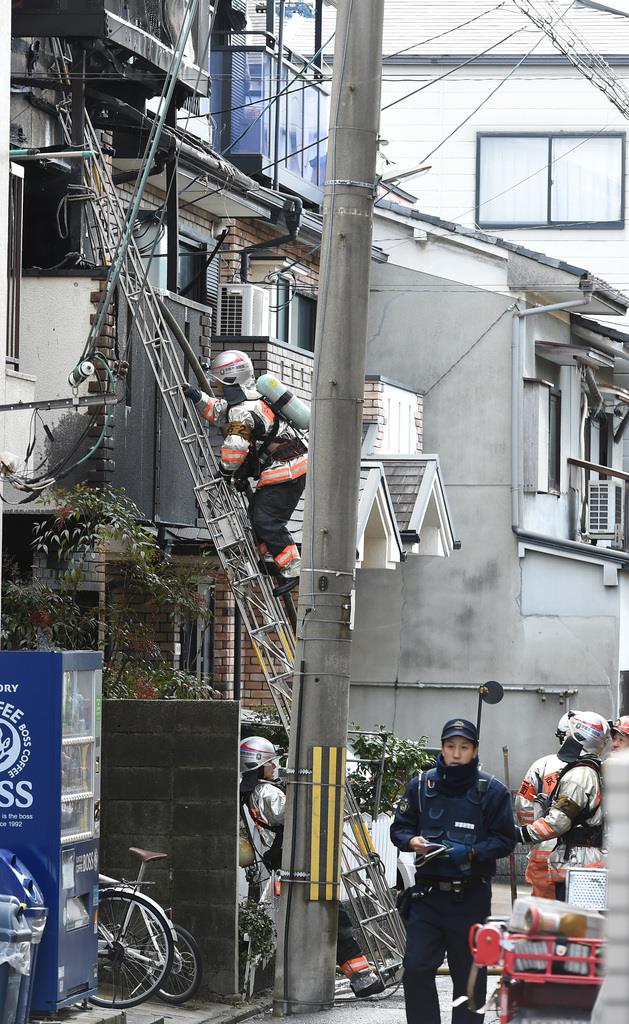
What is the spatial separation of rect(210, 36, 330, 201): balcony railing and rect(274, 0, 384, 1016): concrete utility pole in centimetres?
843

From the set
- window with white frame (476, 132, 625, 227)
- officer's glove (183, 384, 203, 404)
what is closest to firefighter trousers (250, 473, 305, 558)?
officer's glove (183, 384, 203, 404)

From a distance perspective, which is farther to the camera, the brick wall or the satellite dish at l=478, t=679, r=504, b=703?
the brick wall

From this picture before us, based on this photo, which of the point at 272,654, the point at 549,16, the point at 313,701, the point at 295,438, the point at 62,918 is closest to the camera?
the point at 62,918

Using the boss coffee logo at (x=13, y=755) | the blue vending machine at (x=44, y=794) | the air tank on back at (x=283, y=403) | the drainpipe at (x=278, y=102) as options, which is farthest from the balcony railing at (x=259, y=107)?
the boss coffee logo at (x=13, y=755)

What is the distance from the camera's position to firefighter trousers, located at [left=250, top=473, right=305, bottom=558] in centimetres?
1414

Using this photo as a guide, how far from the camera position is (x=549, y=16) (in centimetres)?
2891

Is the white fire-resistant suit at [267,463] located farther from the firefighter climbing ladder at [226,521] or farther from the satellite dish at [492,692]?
the satellite dish at [492,692]

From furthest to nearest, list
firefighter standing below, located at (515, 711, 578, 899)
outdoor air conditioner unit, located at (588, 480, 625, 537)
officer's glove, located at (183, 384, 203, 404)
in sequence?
outdoor air conditioner unit, located at (588, 480, 625, 537) < officer's glove, located at (183, 384, 203, 404) < firefighter standing below, located at (515, 711, 578, 899)

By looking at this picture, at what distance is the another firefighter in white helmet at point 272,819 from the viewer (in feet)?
38.7

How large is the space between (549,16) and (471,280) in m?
7.13

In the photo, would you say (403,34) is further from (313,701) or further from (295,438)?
(313,701)

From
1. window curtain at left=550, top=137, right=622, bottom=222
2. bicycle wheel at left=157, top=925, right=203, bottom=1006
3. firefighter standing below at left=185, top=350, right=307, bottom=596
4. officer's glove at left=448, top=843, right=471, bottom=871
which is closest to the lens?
officer's glove at left=448, top=843, right=471, bottom=871

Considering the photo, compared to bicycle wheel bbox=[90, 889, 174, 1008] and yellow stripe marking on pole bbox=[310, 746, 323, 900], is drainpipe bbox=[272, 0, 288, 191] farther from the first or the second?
bicycle wheel bbox=[90, 889, 174, 1008]

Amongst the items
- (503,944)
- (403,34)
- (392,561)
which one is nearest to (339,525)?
(503,944)
